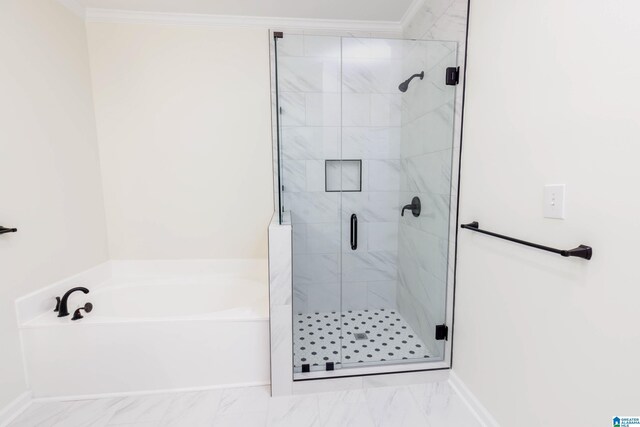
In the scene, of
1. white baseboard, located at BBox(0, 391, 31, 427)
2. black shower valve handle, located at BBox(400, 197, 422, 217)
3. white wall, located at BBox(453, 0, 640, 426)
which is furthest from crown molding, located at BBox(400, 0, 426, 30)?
white baseboard, located at BBox(0, 391, 31, 427)

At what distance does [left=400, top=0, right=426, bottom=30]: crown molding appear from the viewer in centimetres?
198

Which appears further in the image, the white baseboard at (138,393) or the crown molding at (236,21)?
the crown molding at (236,21)

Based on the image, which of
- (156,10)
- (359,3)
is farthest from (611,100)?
(156,10)

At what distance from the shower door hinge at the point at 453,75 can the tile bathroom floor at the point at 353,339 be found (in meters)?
1.65

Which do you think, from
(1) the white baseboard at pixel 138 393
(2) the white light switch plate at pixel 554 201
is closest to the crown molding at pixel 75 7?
(1) the white baseboard at pixel 138 393

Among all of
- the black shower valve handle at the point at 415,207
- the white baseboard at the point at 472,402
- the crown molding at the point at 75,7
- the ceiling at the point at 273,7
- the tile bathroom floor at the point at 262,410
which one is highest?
the ceiling at the point at 273,7

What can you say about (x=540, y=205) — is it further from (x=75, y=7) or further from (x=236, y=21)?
(x=75, y=7)

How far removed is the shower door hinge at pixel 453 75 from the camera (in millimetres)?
1559

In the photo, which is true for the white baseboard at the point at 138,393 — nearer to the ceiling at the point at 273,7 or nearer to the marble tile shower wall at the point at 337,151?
the marble tile shower wall at the point at 337,151

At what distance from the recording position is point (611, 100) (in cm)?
84

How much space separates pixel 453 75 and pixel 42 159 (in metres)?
2.45

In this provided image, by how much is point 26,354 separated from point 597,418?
2575 mm

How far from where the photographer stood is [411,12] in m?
2.09

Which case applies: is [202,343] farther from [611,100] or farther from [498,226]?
[611,100]
